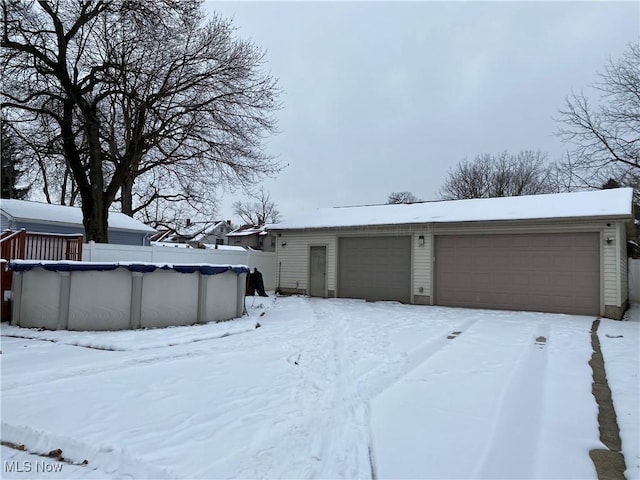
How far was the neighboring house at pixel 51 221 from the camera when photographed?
1620cm

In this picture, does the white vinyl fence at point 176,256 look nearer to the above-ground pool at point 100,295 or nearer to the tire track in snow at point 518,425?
the above-ground pool at point 100,295

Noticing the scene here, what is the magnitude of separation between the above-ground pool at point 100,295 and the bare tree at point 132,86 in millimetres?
5739

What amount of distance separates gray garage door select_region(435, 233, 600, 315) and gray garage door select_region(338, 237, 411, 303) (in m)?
1.14

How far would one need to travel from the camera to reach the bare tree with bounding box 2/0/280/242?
1165 centimetres

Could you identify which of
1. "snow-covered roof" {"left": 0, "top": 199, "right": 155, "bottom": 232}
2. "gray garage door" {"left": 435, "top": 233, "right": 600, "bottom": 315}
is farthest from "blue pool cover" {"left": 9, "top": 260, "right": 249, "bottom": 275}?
"snow-covered roof" {"left": 0, "top": 199, "right": 155, "bottom": 232}

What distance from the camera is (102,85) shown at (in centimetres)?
1320

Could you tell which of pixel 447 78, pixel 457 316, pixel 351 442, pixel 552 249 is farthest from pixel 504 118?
pixel 351 442

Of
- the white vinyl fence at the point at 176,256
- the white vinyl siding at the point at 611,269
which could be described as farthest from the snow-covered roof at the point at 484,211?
the white vinyl fence at the point at 176,256

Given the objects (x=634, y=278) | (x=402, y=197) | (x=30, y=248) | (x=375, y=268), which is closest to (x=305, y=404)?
(x=30, y=248)

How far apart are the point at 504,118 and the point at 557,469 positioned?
18411mm

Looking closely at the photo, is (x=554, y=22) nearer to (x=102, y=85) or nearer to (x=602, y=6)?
(x=602, y=6)

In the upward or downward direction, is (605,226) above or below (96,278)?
above

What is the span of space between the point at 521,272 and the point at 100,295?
34.1 feet

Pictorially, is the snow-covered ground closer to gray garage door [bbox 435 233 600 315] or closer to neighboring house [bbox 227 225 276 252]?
gray garage door [bbox 435 233 600 315]
